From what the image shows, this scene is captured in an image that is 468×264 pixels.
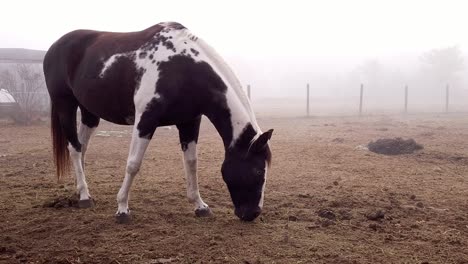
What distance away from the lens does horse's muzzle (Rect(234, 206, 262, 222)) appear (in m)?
3.90

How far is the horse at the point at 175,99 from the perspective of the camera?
3879 millimetres

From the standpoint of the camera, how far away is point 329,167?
7008mm

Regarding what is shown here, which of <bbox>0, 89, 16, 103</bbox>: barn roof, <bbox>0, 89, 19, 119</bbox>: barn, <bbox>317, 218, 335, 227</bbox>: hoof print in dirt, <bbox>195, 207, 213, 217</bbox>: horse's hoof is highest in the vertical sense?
<bbox>0, 89, 16, 103</bbox>: barn roof

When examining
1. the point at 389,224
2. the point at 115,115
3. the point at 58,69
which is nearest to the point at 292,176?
the point at 389,224

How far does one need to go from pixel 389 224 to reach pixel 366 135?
8156 mm

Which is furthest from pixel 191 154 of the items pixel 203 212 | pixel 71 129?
pixel 71 129

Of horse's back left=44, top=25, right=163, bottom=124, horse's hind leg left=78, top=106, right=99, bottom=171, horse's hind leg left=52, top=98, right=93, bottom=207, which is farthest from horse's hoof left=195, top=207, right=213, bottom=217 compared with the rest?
horse's hind leg left=78, top=106, right=99, bottom=171

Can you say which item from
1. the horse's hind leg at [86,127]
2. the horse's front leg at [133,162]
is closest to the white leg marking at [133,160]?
the horse's front leg at [133,162]

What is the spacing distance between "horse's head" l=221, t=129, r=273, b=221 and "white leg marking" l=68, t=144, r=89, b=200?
183 cm

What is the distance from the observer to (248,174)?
3828 mm

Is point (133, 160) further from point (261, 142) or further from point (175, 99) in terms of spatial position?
Result: point (261, 142)

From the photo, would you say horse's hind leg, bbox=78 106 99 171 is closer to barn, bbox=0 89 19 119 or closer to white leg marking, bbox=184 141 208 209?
white leg marking, bbox=184 141 208 209

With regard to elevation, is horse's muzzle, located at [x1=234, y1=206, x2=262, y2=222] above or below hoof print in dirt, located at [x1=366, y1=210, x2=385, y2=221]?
above

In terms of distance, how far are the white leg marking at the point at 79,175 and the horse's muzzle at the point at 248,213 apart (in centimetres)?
191
